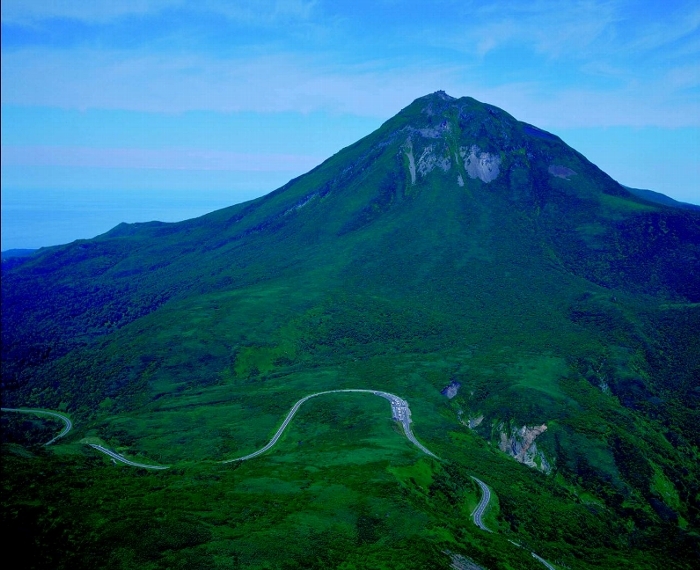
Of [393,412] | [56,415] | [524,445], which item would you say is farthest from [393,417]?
[56,415]

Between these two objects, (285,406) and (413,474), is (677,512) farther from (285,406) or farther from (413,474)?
(285,406)

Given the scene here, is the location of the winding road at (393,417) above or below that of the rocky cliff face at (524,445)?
above

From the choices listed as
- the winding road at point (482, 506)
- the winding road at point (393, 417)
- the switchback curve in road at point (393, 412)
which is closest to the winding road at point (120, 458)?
the winding road at point (393, 417)

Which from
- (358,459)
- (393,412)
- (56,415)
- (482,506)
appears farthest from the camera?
(56,415)

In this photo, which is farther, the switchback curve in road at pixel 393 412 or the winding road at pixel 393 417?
the switchback curve in road at pixel 393 412

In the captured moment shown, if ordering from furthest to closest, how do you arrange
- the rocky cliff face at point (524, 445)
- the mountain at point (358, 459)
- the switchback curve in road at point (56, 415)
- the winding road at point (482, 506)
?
the switchback curve in road at point (56, 415)
the rocky cliff face at point (524, 445)
the winding road at point (482, 506)
the mountain at point (358, 459)

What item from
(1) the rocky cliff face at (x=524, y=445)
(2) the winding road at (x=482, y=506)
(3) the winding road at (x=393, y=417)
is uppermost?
(3) the winding road at (x=393, y=417)

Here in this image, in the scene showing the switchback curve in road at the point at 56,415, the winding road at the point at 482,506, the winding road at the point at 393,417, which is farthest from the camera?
the switchback curve in road at the point at 56,415

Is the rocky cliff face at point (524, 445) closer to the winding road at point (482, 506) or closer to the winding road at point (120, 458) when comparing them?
the winding road at point (482, 506)

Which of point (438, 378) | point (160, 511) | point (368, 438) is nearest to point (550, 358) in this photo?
point (438, 378)

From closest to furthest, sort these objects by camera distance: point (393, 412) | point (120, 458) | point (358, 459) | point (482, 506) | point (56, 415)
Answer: point (482, 506) → point (358, 459) → point (120, 458) → point (393, 412) → point (56, 415)

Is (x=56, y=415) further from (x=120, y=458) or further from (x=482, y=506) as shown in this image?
(x=482, y=506)
